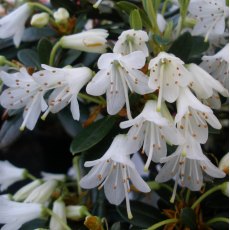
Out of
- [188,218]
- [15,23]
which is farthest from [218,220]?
[15,23]

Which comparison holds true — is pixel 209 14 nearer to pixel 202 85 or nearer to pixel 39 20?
pixel 202 85

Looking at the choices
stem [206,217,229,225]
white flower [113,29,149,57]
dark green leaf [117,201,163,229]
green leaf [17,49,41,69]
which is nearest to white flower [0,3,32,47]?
green leaf [17,49,41,69]

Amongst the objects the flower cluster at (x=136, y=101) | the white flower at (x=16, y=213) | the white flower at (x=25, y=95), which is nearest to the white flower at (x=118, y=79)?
the flower cluster at (x=136, y=101)

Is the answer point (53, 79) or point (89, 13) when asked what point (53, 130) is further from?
point (53, 79)

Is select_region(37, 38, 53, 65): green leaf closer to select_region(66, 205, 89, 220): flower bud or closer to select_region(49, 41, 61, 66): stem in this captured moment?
select_region(49, 41, 61, 66): stem

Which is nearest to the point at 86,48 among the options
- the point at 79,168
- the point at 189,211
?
the point at 79,168
